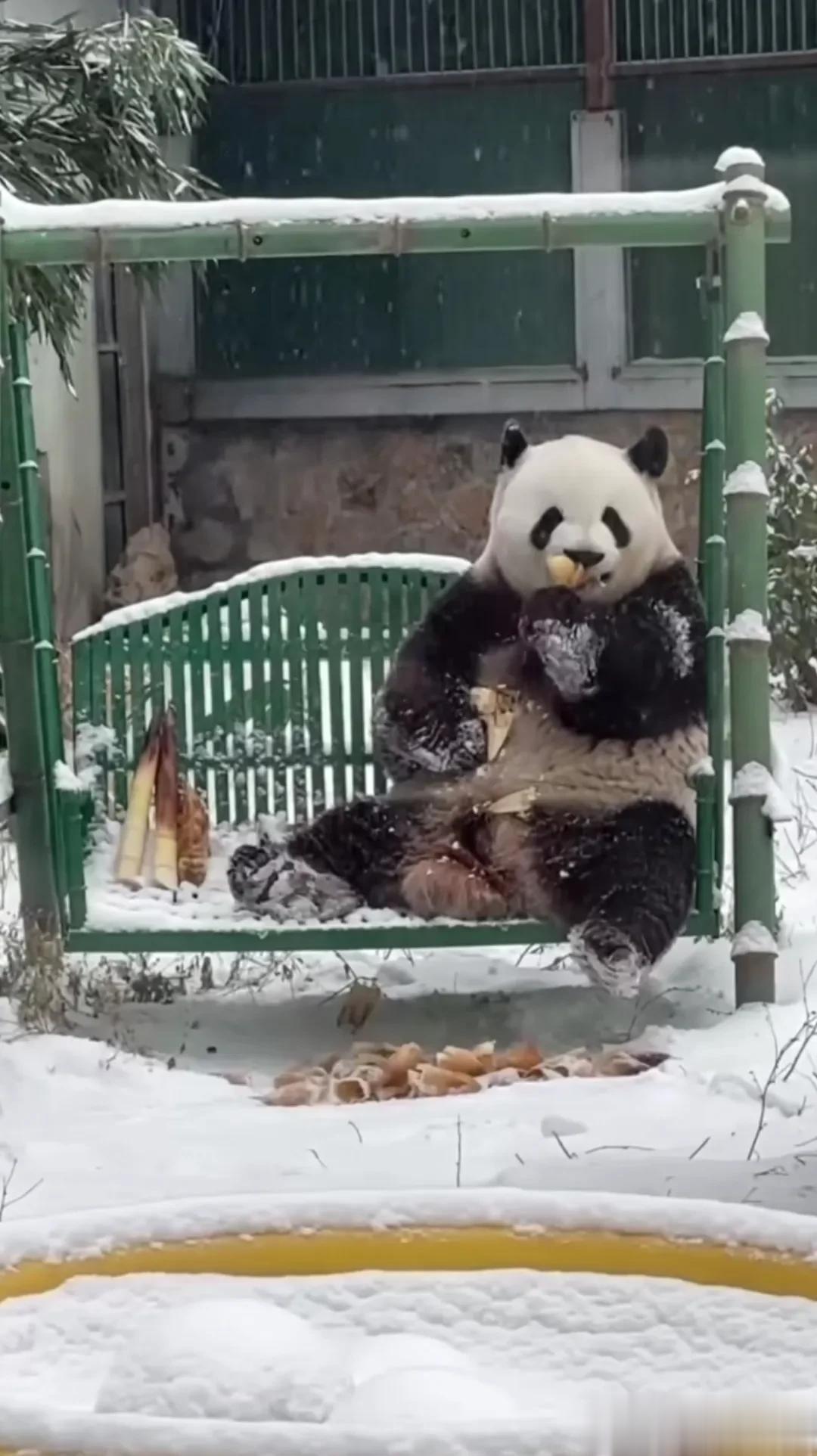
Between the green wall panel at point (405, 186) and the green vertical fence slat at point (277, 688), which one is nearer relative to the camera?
the green vertical fence slat at point (277, 688)

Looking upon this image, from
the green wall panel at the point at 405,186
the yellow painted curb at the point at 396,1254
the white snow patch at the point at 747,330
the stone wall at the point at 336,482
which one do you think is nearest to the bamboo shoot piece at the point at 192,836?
the white snow patch at the point at 747,330

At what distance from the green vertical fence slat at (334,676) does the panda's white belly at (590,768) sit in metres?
0.29

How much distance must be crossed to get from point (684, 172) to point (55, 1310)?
518 cm

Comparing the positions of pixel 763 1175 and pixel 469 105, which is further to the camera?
pixel 469 105

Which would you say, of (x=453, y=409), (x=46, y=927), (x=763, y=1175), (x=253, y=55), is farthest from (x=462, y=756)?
(x=253, y=55)

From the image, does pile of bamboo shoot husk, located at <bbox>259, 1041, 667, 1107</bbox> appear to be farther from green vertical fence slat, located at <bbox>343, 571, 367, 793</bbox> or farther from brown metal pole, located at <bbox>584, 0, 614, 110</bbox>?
brown metal pole, located at <bbox>584, 0, 614, 110</bbox>

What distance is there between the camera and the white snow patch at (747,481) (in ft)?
8.95

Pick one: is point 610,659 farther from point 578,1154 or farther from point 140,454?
point 140,454

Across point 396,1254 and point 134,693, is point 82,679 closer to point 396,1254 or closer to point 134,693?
point 134,693

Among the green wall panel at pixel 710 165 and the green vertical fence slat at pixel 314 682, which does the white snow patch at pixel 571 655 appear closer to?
the green vertical fence slat at pixel 314 682

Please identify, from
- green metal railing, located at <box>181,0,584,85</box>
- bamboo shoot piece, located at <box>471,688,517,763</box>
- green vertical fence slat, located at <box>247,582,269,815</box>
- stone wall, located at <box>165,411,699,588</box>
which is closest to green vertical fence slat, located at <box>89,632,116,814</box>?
green vertical fence slat, located at <box>247,582,269,815</box>

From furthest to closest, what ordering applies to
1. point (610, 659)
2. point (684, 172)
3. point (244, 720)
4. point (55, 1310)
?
point (684, 172) < point (244, 720) < point (610, 659) < point (55, 1310)

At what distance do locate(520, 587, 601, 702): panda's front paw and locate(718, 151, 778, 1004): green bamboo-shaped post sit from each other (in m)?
0.21

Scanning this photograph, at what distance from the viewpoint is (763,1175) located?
1846mm
